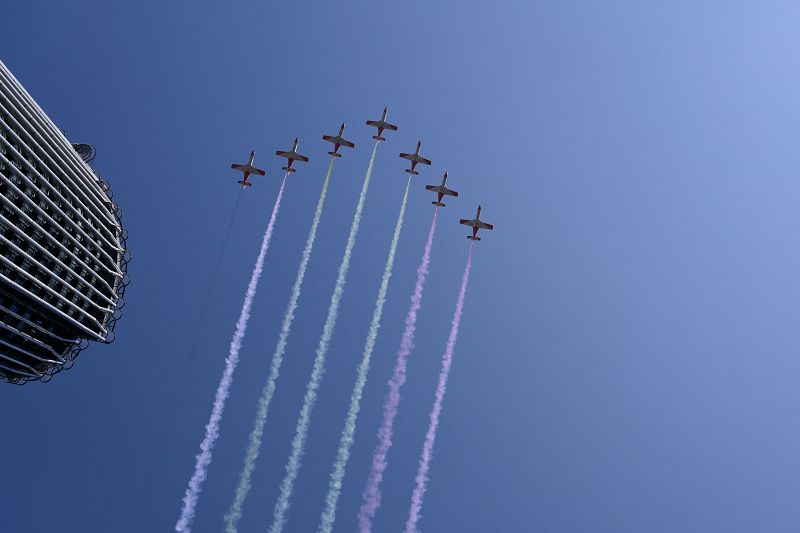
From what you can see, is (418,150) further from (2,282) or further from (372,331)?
(2,282)

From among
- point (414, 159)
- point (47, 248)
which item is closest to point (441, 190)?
point (414, 159)

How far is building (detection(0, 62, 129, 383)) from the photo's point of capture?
398 feet

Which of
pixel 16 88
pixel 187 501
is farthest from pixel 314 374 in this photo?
pixel 16 88

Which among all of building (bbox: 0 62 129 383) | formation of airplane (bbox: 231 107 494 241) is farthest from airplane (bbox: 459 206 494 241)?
building (bbox: 0 62 129 383)

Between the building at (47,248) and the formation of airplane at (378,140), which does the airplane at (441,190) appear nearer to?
the formation of airplane at (378,140)

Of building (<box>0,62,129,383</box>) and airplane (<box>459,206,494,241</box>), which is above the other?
airplane (<box>459,206,494,241</box>)

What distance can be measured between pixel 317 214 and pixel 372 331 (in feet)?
76.6

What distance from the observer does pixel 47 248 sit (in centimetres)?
13188

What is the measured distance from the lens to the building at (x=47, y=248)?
12119 centimetres

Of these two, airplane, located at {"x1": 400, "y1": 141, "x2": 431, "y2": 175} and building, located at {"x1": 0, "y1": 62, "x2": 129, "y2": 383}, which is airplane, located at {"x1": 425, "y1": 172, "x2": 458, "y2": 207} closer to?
airplane, located at {"x1": 400, "y1": 141, "x2": 431, "y2": 175}

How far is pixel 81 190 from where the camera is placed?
14562cm

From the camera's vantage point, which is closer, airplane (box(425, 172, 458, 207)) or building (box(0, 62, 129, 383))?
building (box(0, 62, 129, 383))

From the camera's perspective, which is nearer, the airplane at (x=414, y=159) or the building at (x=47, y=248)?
the building at (x=47, y=248)

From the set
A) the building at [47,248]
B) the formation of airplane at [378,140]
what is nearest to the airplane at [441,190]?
Result: the formation of airplane at [378,140]
